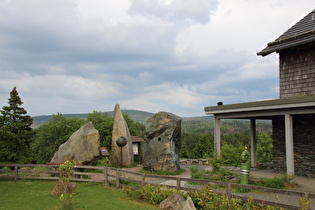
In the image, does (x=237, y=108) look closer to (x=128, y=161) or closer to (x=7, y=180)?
(x=128, y=161)

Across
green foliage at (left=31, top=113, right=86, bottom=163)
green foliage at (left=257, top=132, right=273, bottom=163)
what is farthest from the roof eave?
green foliage at (left=31, top=113, right=86, bottom=163)

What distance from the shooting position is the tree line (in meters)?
20.5

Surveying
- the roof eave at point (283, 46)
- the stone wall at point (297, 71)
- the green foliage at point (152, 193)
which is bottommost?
the green foliage at point (152, 193)

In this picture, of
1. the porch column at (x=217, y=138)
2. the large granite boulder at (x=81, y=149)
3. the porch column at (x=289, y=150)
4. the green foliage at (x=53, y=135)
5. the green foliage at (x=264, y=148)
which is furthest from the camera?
the green foliage at (x=53, y=135)

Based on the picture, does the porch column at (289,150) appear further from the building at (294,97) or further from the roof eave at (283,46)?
the roof eave at (283,46)

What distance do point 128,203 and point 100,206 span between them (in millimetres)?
1029

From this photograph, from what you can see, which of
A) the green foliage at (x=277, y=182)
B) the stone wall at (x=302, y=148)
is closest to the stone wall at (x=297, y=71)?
the stone wall at (x=302, y=148)

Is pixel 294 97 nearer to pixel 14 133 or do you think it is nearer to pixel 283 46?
pixel 283 46

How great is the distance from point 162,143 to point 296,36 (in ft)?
31.0

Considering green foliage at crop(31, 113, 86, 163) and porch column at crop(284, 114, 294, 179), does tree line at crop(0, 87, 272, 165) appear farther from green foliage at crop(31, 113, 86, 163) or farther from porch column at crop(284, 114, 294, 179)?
porch column at crop(284, 114, 294, 179)

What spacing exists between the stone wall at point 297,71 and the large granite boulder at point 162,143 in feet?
21.7

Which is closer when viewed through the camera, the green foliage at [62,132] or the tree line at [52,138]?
the tree line at [52,138]

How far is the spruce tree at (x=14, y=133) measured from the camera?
20250 mm

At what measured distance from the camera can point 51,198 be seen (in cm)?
1009
